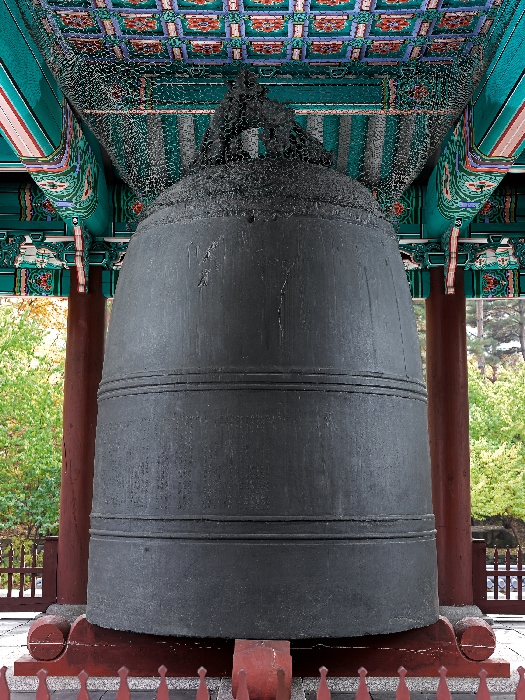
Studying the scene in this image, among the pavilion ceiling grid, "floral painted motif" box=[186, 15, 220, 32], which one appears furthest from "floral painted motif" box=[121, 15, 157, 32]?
"floral painted motif" box=[186, 15, 220, 32]

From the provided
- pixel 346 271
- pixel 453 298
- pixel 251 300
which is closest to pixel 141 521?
pixel 251 300

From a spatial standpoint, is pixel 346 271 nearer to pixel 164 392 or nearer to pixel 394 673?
pixel 164 392

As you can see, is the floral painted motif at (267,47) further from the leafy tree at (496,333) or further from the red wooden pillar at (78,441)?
the leafy tree at (496,333)

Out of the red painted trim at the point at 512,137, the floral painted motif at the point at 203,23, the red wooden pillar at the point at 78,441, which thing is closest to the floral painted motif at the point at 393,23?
the red painted trim at the point at 512,137

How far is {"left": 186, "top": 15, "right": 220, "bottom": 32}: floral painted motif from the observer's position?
15.4ft

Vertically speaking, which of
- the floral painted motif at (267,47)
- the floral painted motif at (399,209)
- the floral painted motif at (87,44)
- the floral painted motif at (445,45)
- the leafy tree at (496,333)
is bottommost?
the floral painted motif at (399,209)

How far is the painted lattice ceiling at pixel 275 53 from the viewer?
459 centimetres

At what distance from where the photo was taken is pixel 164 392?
3.15 metres

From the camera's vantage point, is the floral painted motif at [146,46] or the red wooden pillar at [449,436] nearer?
the floral painted motif at [146,46]

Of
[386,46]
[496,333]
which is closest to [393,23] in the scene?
[386,46]

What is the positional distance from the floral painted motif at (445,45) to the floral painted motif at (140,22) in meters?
1.75

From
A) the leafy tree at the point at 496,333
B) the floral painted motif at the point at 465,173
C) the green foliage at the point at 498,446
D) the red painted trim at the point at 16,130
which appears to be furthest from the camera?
the leafy tree at the point at 496,333

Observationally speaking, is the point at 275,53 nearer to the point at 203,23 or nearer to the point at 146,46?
the point at 203,23

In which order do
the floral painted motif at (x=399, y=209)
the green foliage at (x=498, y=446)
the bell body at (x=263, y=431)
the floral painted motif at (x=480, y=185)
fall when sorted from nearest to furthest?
the bell body at (x=263, y=431)
the floral painted motif at (x=480, y=185)
the floral painted motif at (x=399, y=209)
the green foliage at (x=498, y=446)
